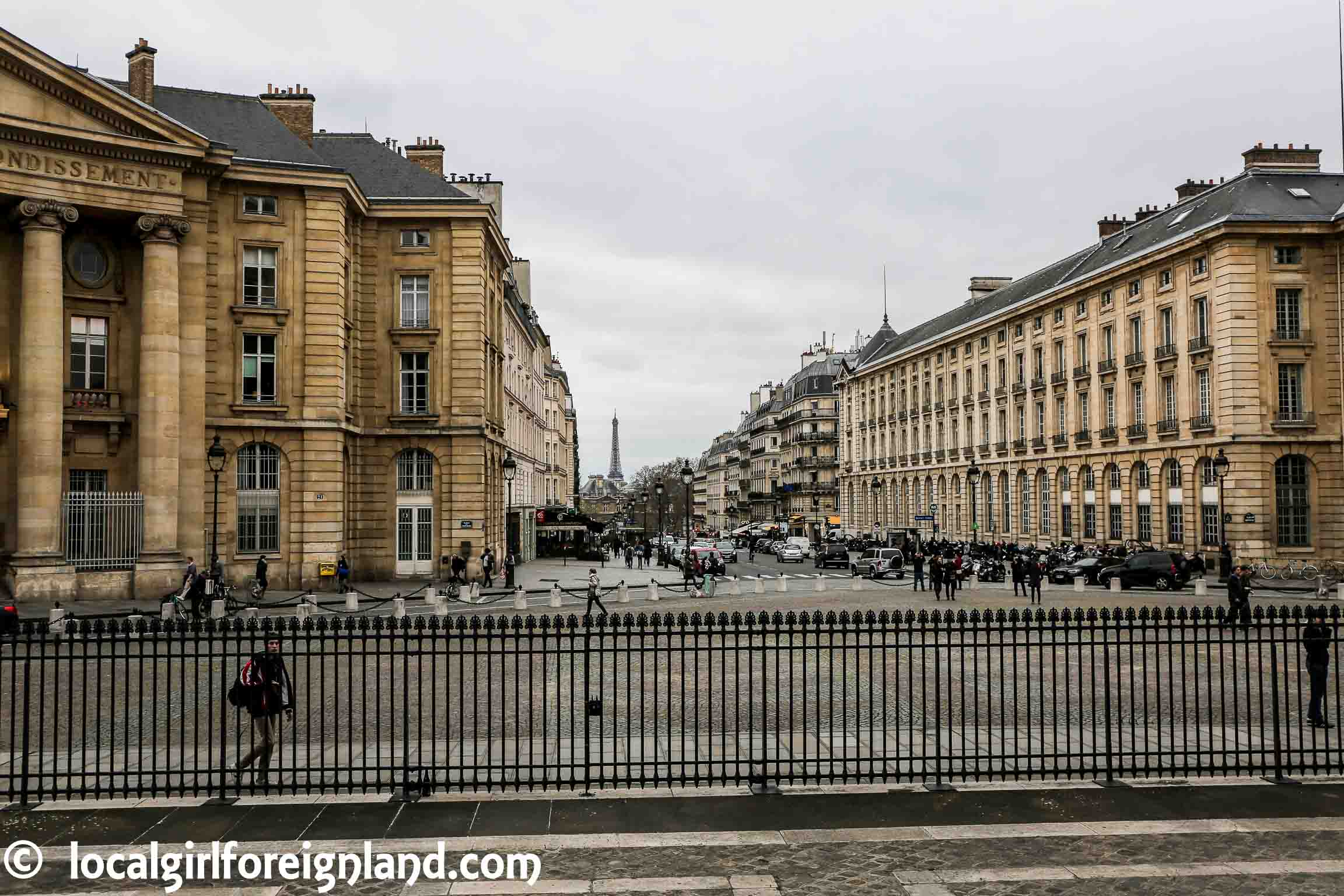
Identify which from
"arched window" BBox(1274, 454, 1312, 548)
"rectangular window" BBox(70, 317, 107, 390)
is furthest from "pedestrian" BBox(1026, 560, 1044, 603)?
"rectangular window" BBox(70, 317, 107, 390)

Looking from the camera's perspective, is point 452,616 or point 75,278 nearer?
point 452,616

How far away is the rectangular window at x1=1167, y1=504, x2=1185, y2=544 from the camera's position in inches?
1943

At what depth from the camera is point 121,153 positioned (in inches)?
1278

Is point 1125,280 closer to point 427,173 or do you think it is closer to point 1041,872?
point 427,173

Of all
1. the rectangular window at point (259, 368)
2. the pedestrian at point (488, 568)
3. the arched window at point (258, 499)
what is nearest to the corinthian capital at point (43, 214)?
the rectangular window at point (259, 368)

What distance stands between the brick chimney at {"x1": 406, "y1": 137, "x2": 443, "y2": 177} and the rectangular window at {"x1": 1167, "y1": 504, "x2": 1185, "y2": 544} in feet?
132

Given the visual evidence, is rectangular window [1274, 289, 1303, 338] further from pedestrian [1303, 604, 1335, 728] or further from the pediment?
the pediment

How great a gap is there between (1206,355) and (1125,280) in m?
9.09

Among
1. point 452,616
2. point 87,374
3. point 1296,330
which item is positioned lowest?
point 452,616

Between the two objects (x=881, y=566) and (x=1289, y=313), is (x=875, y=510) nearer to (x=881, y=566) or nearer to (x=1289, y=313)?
(x=881, y=566)

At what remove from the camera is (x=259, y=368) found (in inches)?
1453

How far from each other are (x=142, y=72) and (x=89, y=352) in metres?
10.5

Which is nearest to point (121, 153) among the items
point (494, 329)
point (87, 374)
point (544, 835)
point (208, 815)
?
point (87, 374)

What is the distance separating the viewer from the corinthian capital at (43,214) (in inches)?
1214
